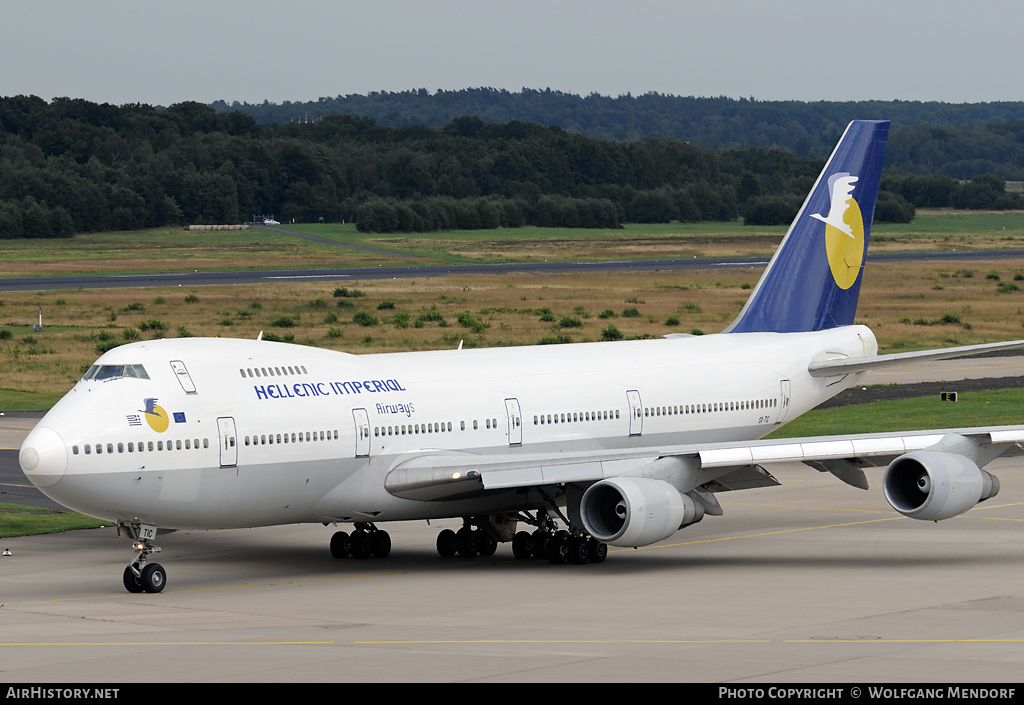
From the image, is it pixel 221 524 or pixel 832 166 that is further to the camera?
pixel 832 166

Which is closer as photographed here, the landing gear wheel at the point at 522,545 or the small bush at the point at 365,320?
the landing gear wheel at the point at 522,545

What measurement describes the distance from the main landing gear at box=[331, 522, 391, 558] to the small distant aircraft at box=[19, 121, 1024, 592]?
0.04 meters

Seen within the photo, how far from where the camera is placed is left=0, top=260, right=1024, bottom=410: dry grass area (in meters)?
85.3

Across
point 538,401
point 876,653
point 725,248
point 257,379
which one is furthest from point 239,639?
point 725,248

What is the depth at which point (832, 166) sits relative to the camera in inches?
1583

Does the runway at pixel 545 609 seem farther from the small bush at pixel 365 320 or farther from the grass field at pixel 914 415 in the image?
the small bush at pixel 365 320

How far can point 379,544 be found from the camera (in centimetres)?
3312

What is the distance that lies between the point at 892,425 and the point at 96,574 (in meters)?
30.1

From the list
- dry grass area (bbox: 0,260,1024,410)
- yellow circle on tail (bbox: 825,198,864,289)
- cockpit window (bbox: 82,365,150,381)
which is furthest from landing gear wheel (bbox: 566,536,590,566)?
dry grass area (bbox: 0,260,1024,410)

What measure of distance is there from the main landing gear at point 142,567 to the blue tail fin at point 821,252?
1742cm

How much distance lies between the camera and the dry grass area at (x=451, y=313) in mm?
85312

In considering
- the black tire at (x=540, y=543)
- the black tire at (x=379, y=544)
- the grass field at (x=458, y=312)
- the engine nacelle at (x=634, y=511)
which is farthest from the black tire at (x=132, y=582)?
the grass field at (x=458, y=312)

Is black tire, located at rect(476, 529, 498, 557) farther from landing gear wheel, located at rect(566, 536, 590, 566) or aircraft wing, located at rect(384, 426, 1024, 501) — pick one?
landing gear wheel, located at rect(566, 536, 590, 566)
